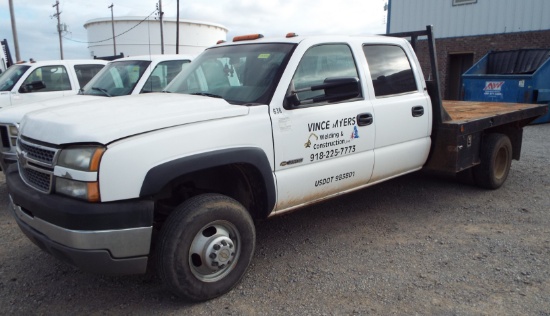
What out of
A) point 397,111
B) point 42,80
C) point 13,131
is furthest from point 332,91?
point 42,80

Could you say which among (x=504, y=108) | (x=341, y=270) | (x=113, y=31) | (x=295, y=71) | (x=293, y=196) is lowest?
(x=341, y=270)

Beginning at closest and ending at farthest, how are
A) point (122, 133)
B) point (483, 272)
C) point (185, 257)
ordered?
point (122, 133) < point (185, 257) < point (483, 272)

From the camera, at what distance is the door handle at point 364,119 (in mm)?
4031

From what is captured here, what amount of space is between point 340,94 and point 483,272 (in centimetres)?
184

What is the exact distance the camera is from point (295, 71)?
12.0 ft

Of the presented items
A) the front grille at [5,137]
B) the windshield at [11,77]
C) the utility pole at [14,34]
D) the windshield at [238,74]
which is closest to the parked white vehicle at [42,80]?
the windshield at [11,77]

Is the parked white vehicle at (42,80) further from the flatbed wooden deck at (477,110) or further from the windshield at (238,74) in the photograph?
the flatbed wooden deck at (477,110)

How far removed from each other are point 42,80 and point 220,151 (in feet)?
21.1

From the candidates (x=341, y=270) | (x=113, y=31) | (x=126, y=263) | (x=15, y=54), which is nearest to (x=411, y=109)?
(x=341, y=270)

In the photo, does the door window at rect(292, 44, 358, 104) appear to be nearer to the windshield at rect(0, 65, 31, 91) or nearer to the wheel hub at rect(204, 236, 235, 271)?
the wheel hub at rect(204, 236, 235, 271)

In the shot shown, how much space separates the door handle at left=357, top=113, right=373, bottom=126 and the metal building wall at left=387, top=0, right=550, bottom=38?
13.5m

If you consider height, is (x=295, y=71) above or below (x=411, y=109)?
above

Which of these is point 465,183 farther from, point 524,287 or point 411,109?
point 524,287

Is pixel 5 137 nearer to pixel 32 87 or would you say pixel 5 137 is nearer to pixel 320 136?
pixel 32 87
